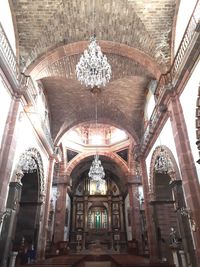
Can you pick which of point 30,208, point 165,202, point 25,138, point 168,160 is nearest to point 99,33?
point 25,138

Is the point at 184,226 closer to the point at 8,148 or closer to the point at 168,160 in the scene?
the point at 168,160

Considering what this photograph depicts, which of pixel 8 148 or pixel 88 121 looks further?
pixel 88 121

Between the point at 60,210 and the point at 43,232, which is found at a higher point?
the point at 60,210

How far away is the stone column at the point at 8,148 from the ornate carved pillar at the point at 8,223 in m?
0.45

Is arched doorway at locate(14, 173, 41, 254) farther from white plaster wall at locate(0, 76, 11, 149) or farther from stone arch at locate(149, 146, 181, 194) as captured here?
stone arch at locate(149, 146, 181, 194)

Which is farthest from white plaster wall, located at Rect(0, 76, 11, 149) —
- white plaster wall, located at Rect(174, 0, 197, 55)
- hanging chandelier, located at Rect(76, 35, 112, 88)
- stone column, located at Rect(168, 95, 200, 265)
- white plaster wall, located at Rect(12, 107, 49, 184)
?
white plaster wall, located at Rect(174, 0, 197, 55)

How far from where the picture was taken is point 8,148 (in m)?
6.29

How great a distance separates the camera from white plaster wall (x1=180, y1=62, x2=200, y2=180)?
5.68 m

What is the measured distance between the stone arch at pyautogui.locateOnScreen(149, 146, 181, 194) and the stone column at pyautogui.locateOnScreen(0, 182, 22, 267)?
4.84m

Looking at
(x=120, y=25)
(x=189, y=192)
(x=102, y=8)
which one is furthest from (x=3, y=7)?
(x=189, y=192)

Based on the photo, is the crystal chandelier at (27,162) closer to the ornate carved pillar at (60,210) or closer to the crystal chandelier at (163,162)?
the crystal chandelier at (163,162)

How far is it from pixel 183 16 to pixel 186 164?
15.1ft

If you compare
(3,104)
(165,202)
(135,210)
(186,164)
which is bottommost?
(165,202)

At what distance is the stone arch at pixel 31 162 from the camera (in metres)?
7.30
